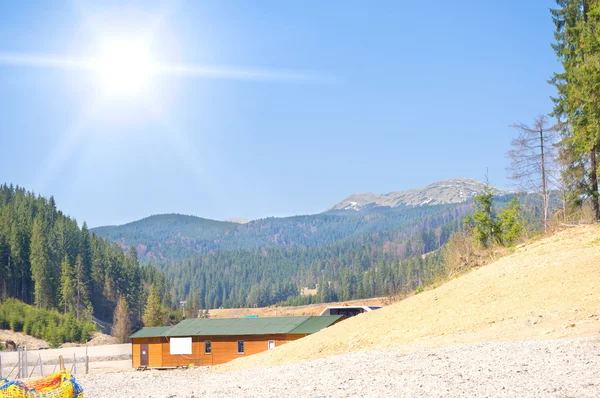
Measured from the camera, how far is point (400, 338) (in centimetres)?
2153

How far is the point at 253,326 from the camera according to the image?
143 ft

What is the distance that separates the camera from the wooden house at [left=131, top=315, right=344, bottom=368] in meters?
41.4

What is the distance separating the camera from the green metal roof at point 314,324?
4001cm

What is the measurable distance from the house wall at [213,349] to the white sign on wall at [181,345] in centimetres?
23

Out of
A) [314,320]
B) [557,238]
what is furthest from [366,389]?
[314,320]

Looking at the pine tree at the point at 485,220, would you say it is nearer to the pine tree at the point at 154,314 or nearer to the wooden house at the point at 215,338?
the wooden house at the point at 215,338

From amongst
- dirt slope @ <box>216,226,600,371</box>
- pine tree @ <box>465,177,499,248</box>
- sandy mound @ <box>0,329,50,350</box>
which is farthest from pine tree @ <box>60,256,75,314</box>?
dirt slope @ <box>216,226,600,371</box>

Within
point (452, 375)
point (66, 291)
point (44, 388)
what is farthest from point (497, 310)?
point (66, 291)

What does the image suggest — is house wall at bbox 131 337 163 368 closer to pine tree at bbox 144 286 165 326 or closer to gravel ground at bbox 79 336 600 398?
gravel ground at bbox 79 336 600 398

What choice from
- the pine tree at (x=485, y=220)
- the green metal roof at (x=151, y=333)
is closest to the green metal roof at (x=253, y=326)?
the green metal roof at (x=151, y=333)

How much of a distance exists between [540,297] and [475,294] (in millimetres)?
2606

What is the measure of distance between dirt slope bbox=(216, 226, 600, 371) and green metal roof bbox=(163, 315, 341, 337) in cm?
1375

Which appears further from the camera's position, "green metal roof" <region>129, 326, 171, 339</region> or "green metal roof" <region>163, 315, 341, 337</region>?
"green metal roof" <region>129, 326, 171, 339</region>

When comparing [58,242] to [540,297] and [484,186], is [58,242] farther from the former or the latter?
[540,297]
